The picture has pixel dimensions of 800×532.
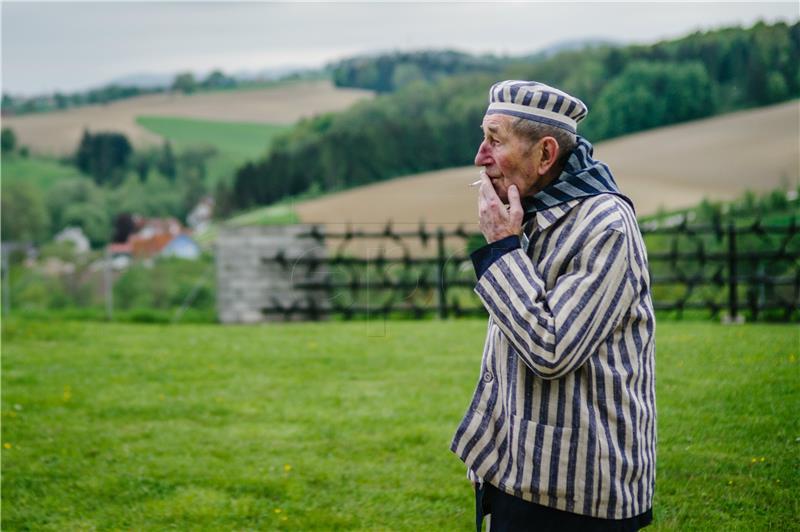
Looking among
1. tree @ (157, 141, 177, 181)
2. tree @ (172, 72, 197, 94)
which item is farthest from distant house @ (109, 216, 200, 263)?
tree @ (172, 72, 197, 94)

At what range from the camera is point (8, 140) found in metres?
33.4

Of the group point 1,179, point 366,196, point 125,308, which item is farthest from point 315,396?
point 1,179

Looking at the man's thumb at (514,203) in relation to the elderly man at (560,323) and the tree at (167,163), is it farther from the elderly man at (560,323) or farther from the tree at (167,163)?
the tree at (167,163)

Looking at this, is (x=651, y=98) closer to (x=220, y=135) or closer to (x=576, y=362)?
(x=576, y=362)

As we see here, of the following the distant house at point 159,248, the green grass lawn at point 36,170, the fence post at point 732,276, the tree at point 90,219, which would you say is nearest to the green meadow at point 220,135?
the green grass lawn at point 36,170

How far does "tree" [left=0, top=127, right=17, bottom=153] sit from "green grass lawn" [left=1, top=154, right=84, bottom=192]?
39 centimetres

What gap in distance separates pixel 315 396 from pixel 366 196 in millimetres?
15425

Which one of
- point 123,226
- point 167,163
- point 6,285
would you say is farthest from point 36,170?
point 6,285

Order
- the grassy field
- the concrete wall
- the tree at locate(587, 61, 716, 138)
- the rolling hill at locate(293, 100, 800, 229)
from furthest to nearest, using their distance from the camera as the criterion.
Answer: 1. the grassy field
2. the tree at locate(587, 61, 716, 138)
3. the rolling hill at locate(293, 100, 800, 229)
4. the concrete wall

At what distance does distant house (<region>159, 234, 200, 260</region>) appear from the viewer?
1489 cm

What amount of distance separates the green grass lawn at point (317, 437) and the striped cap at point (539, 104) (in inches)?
93.3

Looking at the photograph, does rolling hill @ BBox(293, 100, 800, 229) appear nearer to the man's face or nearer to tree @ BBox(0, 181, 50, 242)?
tree @ BBox(0, 181, 50, 242)

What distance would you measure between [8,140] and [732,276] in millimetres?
29730

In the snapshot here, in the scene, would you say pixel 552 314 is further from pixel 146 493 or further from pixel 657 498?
pixel 146 493
